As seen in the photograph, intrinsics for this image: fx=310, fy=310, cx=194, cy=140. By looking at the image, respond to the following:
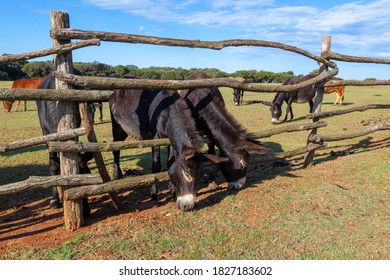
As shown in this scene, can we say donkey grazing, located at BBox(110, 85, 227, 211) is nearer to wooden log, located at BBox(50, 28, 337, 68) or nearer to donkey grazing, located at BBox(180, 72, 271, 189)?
donkey grazing, located at BBox(180, 72, 271, 189)

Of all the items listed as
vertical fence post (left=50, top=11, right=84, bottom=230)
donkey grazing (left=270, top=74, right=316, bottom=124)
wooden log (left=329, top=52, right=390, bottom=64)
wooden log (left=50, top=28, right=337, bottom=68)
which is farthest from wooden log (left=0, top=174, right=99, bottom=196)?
donkey grazing (left=270, top=74, right=316, bottom=124)

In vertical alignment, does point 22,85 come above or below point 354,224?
above

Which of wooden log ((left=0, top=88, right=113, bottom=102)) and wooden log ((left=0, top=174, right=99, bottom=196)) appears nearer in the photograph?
wooden log ((left=0, top=88, right=113, bottom=102))

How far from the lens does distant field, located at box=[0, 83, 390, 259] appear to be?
3922 millimetres

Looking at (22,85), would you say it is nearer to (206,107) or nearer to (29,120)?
(29,120)

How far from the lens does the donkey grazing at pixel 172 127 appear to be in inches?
191

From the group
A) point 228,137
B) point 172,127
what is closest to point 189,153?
point 172,127

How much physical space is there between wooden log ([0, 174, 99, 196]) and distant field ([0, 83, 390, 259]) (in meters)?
0.69

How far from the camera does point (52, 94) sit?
13.5 feet

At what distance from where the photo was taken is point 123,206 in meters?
5.34

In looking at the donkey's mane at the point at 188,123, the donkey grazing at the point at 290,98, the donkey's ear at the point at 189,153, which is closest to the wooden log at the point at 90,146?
the donkey's mane at the point at 188,123

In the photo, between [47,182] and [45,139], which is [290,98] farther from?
[47,182]
